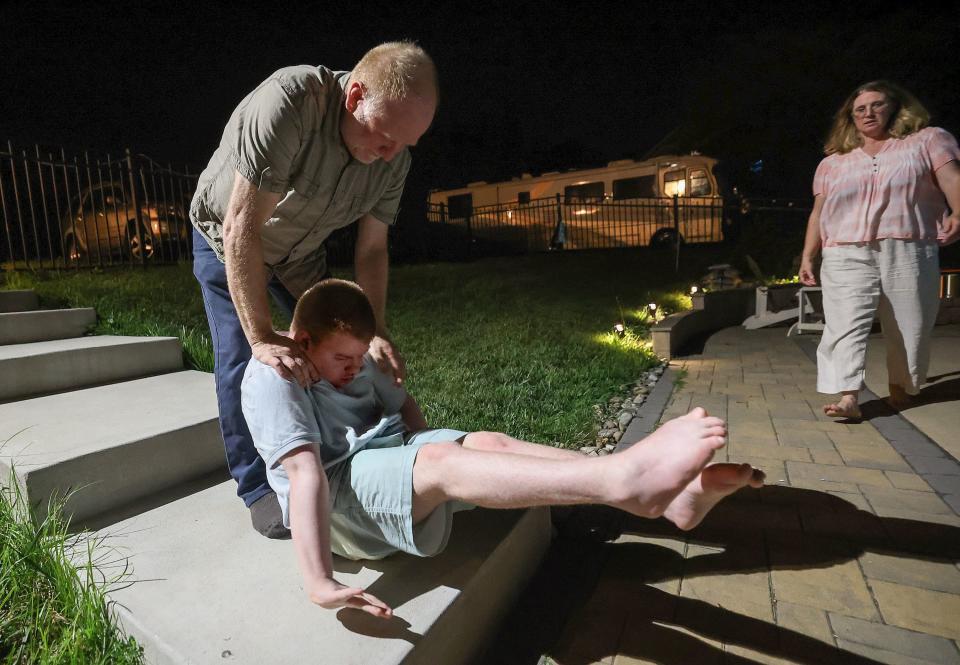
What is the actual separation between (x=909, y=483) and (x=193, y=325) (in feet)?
15.0

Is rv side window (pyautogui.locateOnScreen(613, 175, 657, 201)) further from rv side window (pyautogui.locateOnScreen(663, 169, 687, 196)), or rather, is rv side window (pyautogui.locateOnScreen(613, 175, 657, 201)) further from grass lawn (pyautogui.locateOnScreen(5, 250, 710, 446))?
grass lawn (pyautogui.locateOnScreen(5, 250, 710, 446))

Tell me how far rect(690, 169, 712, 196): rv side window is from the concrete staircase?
12872 millimetres

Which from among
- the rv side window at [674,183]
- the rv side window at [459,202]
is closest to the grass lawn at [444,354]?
the rv side window at [674,183]

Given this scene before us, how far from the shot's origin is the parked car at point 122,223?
7.07m

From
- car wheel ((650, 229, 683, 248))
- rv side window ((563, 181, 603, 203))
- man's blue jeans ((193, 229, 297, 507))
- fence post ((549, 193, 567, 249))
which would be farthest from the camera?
rv side window ((563, 181, 603, 203))

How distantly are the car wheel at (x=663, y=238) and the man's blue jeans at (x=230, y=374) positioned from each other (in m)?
12.8

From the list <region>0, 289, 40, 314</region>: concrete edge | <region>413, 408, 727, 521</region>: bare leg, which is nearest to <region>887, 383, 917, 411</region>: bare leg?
<region>413, 408, 727, 521</region>: bare leg

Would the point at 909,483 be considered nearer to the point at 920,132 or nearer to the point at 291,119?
the point at 920,132

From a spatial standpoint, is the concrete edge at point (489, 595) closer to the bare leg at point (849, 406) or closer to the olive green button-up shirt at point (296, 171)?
the olive green button-up shirt at point (296, 171)

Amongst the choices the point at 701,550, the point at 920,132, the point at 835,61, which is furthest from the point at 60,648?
the point at 835,61

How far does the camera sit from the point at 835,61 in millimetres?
12211

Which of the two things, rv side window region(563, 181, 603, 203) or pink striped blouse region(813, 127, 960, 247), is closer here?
pink striped blouse region(813, 127, 960, 247)

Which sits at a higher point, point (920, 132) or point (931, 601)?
point (920, 132)

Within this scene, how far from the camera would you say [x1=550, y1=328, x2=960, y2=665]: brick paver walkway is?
5.03ft
